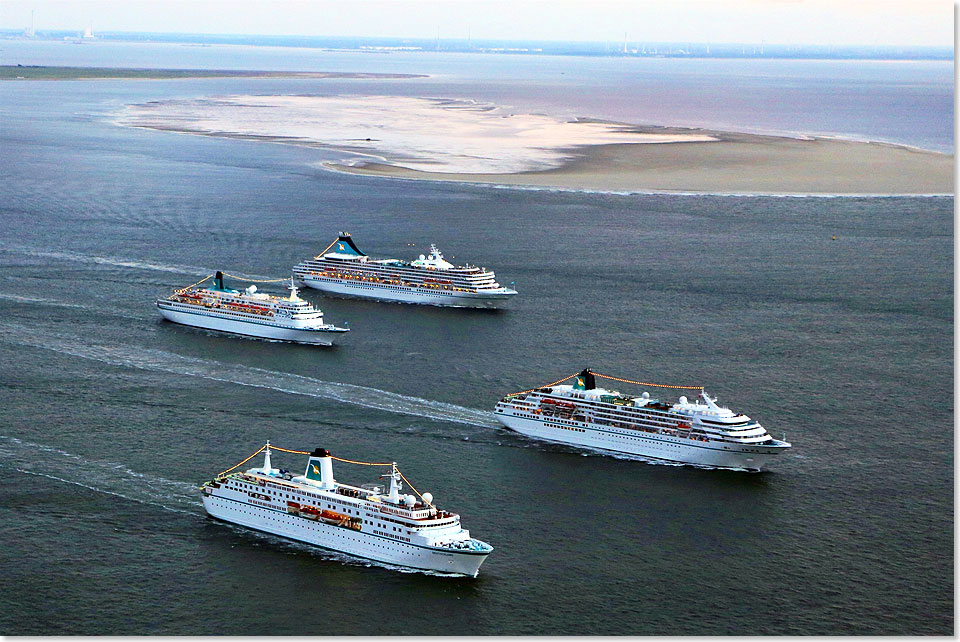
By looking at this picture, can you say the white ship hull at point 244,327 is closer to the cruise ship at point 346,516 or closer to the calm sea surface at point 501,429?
the calm sea surface at point 501,429

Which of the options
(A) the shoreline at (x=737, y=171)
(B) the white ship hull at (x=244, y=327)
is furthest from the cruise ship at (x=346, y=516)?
(A) the shoreline at (x=737, y=171)

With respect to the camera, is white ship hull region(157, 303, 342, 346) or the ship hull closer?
the ship hull

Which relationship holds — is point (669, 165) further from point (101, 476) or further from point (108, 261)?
point (101, 476)

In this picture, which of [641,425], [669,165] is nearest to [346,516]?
[641,425]

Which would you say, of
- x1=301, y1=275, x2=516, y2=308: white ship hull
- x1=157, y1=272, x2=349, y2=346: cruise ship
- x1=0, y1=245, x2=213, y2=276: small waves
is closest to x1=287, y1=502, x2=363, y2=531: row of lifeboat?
x1=157, y1=272, x2=349, y2=346: cruise ship

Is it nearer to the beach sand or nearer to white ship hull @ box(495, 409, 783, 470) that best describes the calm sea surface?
white ship hull @ box(495, 409, 783, 470)
